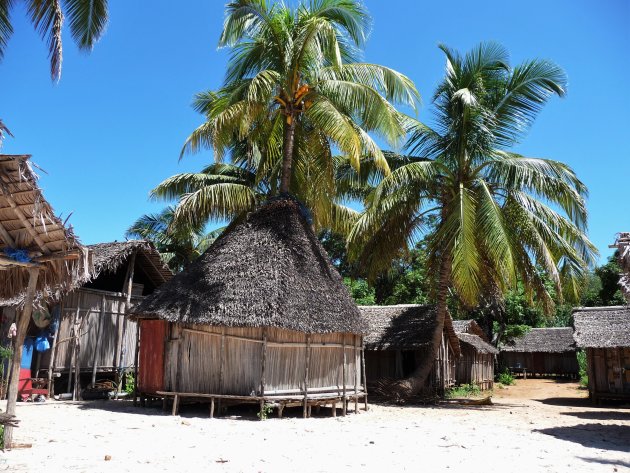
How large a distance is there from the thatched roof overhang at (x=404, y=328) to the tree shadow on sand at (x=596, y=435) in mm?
6930

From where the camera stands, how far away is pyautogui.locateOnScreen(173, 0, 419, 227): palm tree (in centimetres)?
1372

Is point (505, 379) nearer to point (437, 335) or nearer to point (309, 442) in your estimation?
point (437, 335)

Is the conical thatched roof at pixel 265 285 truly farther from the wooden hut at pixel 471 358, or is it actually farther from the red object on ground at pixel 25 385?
the wooden hut at pixel 471 358

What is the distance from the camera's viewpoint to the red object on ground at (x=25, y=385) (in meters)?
14.3

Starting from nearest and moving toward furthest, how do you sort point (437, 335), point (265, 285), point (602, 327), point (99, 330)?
1. point (265, 285)
2. point (99, 330)
3. point (437, 335)
4. point (602, 327)

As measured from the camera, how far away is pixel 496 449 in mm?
8898

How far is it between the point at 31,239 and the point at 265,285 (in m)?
6.01

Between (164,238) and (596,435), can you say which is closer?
(596,435)

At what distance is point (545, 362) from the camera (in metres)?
35.9

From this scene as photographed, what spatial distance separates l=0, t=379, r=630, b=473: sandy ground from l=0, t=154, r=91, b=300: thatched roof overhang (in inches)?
97.8

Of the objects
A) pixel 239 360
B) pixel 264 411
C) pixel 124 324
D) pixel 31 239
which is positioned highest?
pixel 31 239

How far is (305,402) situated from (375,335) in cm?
800

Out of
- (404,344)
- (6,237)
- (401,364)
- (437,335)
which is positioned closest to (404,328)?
(404,344)

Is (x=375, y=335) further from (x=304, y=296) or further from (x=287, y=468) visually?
(x=287, y=468)
